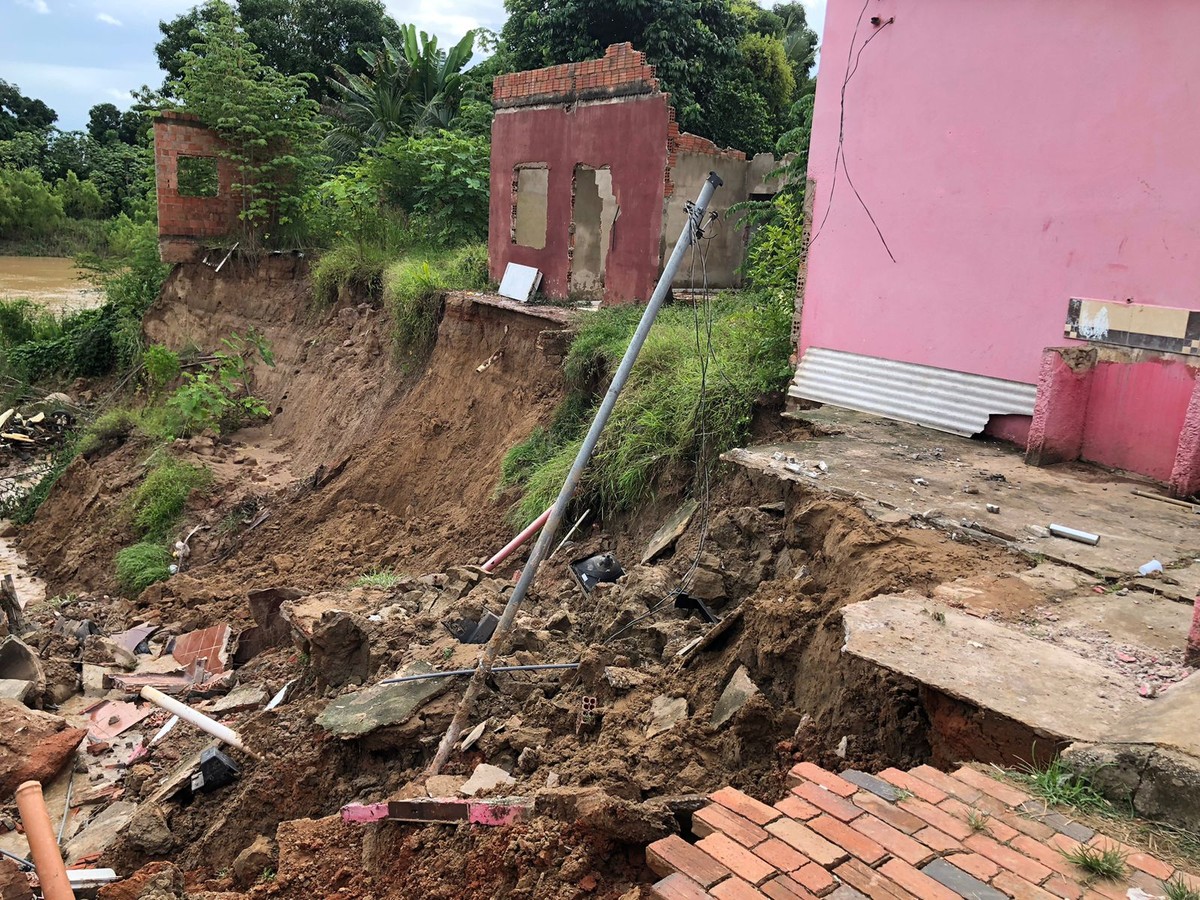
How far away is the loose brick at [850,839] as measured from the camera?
7.82 feet

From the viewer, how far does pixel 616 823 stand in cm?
291

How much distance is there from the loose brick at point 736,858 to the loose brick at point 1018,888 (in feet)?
1.87

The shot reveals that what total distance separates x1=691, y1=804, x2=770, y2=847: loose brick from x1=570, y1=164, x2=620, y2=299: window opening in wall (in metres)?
10.4

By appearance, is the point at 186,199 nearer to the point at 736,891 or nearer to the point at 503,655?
the point at 503,655

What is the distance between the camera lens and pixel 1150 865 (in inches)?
91.1

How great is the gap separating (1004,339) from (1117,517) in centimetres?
216

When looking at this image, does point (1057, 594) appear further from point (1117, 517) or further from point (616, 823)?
point (616, 823)

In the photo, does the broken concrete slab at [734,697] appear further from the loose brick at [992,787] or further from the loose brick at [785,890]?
the loose brick at [785,890]

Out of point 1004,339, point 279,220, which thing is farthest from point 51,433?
point 1004,339

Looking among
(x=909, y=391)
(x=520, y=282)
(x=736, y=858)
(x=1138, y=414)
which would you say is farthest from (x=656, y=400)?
(x=520, y=282)

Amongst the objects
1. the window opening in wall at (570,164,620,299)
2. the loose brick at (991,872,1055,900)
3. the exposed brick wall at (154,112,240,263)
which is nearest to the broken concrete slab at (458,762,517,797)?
the loose brick at (991,872,1055,900)

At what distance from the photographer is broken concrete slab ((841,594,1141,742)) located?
2893 millimetres

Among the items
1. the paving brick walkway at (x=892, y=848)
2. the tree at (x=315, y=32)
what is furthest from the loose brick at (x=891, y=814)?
the tree at (x=315, y=32)

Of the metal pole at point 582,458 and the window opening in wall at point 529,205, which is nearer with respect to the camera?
the metal pole at point 582,458
